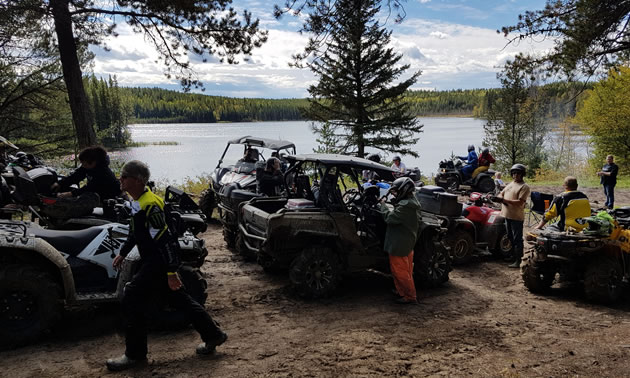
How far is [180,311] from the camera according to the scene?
500cm

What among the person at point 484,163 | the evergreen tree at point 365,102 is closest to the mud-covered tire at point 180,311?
the person at point 484,163

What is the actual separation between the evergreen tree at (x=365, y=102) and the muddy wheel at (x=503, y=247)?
16395 millimetres

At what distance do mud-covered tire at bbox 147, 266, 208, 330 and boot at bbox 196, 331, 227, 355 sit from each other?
716 mm

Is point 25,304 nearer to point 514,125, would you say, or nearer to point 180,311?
point 180,311

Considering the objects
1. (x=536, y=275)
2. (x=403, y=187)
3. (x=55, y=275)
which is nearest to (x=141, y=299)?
(x=55, y=275)

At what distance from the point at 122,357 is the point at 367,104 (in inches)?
915

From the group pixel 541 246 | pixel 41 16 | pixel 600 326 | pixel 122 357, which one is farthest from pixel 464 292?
pixel 41 16

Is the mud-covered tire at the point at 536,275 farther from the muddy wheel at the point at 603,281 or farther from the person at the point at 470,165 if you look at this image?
the person at the point at 470,165

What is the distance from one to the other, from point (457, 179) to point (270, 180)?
32.2 ft

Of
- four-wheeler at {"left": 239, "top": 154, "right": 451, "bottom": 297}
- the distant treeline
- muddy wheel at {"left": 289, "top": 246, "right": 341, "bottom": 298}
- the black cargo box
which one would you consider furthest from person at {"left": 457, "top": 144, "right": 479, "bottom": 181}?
the distant treeline

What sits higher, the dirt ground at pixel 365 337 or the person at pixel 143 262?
the person at pixel 143 262

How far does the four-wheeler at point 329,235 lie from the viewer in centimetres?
618

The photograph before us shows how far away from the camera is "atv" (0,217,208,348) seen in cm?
434

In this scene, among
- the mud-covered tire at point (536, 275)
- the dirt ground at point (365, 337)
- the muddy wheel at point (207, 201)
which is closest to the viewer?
the dirt ground at point (365, 337)
